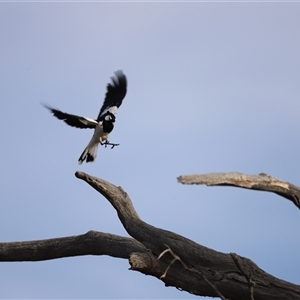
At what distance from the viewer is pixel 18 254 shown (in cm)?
575

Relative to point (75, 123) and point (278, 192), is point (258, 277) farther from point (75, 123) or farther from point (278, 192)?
point (75, 123)

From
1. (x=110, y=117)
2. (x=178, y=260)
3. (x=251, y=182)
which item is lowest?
(x=178, y=260)

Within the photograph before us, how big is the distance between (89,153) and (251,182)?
5.12 metres

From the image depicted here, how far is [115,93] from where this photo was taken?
8.92 m

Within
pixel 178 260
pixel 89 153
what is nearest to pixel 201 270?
pixel 178 260

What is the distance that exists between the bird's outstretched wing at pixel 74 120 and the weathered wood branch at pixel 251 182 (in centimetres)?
421

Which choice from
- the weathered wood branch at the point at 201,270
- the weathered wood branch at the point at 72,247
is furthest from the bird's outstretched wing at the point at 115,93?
the weathered wood branch at the point at 201,270

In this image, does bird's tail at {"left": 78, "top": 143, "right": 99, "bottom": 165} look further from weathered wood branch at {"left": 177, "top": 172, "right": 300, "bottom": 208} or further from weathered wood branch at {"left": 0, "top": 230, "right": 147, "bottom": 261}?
weathered wood branch at {"left": 177, "top": 172, "right": 300, "bottom": 208}

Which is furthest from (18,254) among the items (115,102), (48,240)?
(115,102)

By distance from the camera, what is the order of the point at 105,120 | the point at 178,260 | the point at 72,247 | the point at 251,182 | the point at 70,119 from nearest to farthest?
the point at 251,182 < the point at 178,260 < the point at 72,247 < the point at 70,119 < the point at 105,120

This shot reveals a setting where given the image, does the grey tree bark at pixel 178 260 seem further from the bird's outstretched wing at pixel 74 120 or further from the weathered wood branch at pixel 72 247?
the bird's outstretched wing at pixel 74 120

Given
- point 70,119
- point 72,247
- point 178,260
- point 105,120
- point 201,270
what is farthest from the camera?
point 105,120

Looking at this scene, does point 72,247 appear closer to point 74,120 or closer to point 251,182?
point 251,182

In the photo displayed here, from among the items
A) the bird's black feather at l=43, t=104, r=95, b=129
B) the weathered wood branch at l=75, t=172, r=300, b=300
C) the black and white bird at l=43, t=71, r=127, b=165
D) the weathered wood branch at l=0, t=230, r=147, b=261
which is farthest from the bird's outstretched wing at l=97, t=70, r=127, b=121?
the weathered wood branch at l=75, t=172, r=300, b=300
